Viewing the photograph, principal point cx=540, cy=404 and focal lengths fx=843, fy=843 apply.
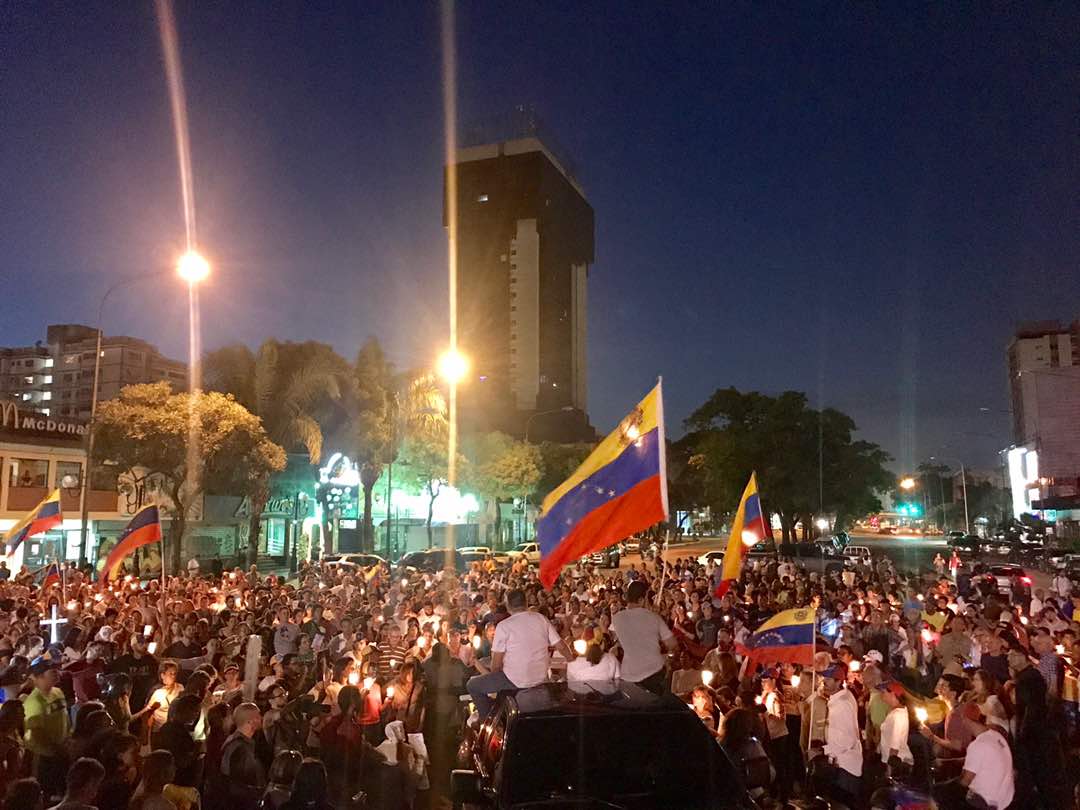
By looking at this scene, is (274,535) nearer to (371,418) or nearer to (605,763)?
(371,418)

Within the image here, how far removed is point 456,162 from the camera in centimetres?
11281

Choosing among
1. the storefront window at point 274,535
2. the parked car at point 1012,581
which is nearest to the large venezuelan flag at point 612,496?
the parked car at point 1012,581

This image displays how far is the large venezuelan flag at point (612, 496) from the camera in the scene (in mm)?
8625

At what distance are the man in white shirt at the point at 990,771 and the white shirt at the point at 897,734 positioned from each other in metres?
1.55

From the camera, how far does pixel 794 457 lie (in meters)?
49.8

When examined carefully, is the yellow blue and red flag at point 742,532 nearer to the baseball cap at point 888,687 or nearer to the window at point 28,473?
the baseball cap at point 888,687

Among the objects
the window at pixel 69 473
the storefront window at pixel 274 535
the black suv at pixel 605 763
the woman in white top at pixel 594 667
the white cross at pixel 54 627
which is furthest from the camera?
the storefront window at pixel 274 535

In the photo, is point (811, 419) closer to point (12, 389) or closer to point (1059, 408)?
point (1059, 408)

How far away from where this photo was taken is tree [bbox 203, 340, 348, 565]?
4047 centimetres

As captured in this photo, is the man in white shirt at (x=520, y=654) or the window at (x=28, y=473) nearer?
the man in white shirt at (x=520, y=654)

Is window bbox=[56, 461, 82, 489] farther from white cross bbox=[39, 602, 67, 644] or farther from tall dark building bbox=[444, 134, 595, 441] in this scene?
tall dark building bbox=[444, 134, 595, 441]

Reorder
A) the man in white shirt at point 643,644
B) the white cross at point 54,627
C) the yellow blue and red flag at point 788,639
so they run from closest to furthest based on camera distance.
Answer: the man in white shirt at point 643,644
the yellow blue and red flag at point 788,639
the white cross at point 54,627

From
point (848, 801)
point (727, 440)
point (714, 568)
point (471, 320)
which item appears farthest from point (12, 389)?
point (848, 801)

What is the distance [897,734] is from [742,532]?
21.1ft
